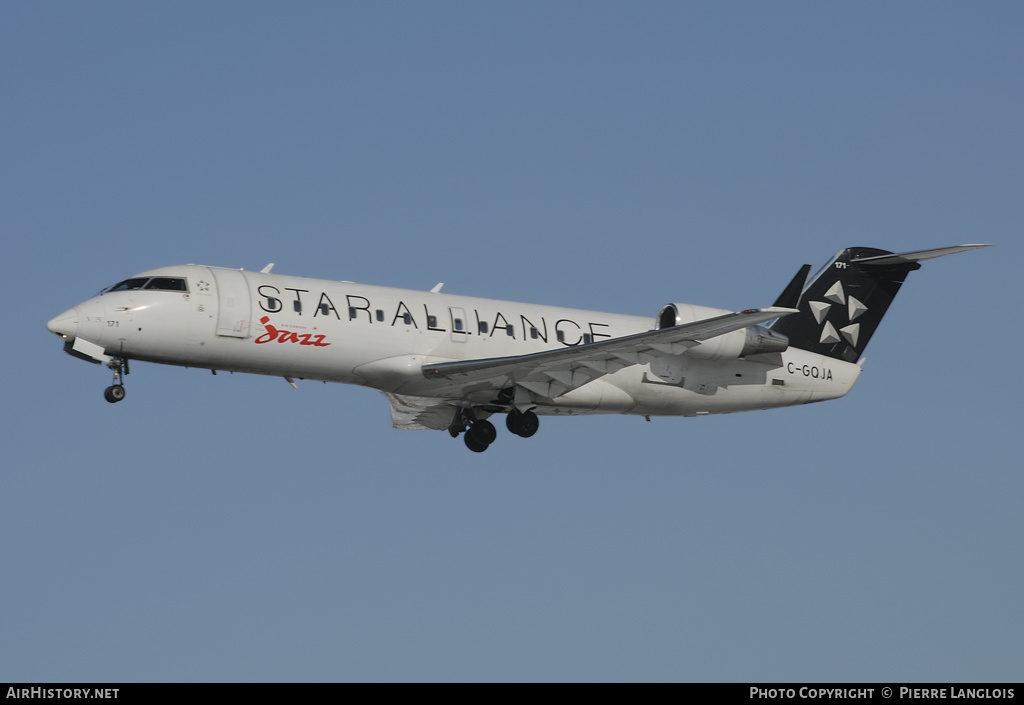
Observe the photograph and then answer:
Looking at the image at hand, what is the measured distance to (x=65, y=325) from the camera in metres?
24.3

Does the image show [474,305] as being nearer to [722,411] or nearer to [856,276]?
[722,411]

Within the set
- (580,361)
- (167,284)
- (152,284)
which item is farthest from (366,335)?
(580,361)

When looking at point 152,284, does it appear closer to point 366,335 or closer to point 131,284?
point 131,284

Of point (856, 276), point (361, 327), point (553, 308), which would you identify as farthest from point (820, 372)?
point (361, 327)

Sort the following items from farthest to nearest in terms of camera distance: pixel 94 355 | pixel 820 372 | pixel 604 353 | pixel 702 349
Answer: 1. pixel 820 372
2. pixel 702 349
3. pixel 604 353
4. pixel 94 355

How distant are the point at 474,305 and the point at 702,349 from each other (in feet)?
15.9

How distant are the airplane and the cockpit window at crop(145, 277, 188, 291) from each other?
0.7 inches

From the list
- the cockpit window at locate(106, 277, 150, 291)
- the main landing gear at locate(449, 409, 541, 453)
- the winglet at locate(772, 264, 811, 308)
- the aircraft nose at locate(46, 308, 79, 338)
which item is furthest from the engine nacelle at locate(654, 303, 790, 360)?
the aircraft nose at locate(46, 308, 79, 338)

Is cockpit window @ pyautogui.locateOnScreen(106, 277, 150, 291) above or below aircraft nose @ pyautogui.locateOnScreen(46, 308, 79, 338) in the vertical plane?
above

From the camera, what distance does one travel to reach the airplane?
2489cm

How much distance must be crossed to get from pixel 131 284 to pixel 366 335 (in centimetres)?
439

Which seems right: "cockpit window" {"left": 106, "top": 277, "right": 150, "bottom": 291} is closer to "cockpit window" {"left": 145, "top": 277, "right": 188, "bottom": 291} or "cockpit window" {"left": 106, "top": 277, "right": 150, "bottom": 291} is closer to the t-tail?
"cockpit window" {"left": 145, "top": 277, "right": 188, "bottom": 291}

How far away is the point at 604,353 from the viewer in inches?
1029

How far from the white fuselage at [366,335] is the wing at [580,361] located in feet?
1.40
